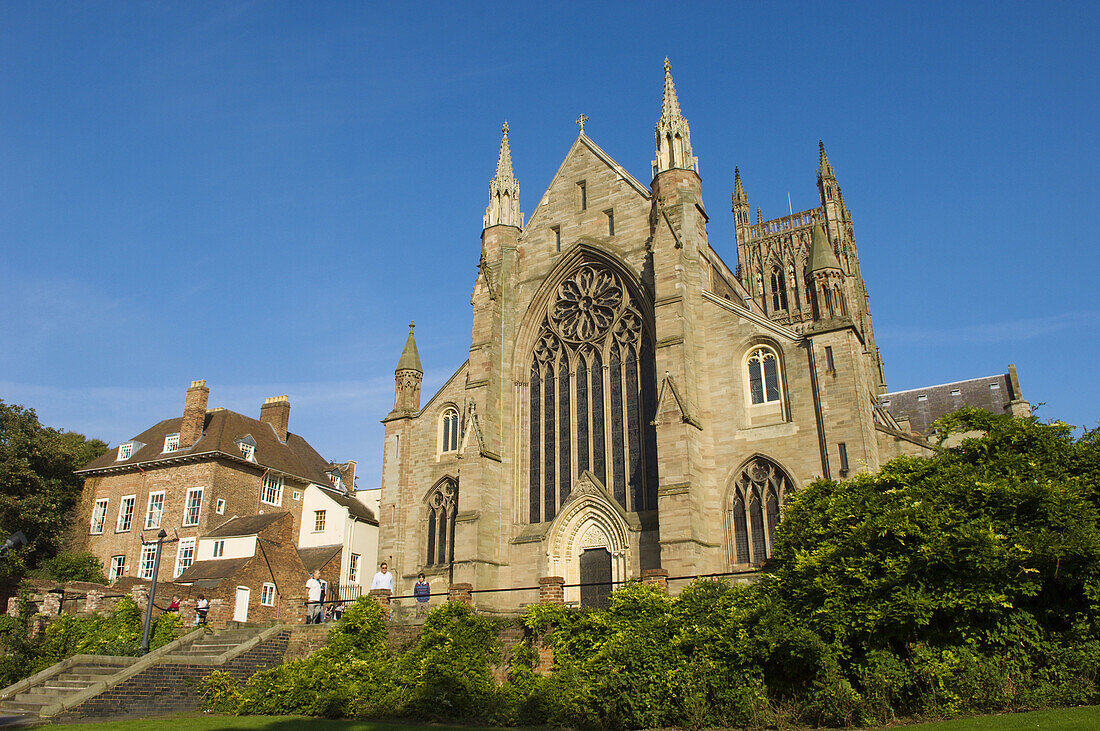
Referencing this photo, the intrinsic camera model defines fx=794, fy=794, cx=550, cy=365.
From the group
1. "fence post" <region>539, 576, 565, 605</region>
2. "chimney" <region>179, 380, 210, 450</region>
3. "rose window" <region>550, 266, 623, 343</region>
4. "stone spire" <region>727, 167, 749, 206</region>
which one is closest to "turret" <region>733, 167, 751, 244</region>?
"stone spire" <region>727, 167, 749, 206</region>

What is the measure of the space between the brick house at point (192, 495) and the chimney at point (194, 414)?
5 cm

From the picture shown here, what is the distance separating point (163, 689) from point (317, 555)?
47.3 feet

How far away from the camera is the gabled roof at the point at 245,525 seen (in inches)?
1240

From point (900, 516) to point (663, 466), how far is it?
29.5ft

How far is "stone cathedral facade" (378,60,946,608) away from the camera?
73.6ft

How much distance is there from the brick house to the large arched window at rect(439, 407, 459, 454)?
7.80m

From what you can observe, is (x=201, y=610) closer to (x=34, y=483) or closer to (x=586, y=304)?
(x=586, y=304)

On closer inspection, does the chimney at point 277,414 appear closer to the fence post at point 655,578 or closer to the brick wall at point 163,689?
the brick wall at point 163,689

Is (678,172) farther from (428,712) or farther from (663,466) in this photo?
(428,712)

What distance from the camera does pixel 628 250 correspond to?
89.2 feet

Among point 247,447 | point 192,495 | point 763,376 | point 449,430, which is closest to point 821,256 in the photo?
point 763,376

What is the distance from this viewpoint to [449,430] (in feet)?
95.0

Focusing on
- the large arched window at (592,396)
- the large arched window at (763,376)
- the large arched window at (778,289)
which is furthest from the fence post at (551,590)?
the large arched window at (778,289)

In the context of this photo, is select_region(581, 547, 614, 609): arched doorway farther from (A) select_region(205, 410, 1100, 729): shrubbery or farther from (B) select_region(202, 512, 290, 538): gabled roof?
(B) select_region(202, 512, 290, 538): gabled roof
